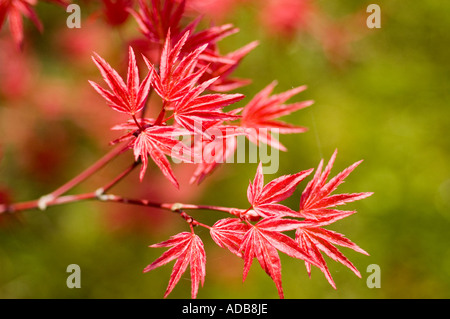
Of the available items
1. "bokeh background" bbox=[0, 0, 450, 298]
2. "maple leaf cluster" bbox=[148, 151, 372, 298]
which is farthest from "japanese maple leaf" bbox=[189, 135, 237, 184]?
"bokeh background" bbox=[0, 0, 450, 298]

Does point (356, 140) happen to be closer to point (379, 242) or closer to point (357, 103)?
point (357, 103)

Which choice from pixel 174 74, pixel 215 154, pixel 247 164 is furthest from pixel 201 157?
pixel 247 164

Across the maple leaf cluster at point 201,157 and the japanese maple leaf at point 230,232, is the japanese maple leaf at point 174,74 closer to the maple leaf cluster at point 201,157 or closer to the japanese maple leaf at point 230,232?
the maple leaf cluster at point 201,157

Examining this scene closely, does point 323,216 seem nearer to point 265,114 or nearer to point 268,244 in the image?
point 268,244

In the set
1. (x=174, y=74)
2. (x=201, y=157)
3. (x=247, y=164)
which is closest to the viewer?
(x=174, y=74)
